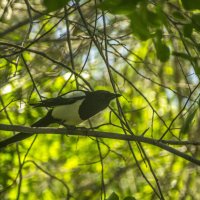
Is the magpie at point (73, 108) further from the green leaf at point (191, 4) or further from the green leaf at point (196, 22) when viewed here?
the green leaf at point (191, 4)

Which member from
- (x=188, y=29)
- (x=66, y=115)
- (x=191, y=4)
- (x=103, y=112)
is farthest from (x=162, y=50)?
(x=103, y=112)

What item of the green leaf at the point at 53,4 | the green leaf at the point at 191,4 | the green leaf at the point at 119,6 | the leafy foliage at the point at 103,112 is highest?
the leafy foliage at the point at 103,112

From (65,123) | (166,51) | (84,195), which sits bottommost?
(166,51)

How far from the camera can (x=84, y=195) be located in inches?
229

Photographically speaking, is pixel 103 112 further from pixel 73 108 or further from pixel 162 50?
pixel 162 50

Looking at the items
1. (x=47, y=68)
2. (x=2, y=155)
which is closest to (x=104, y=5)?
(x=47, y=68)

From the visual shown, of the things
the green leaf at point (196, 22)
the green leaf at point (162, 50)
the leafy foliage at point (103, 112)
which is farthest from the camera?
the leafy foliage at point (103, 112)

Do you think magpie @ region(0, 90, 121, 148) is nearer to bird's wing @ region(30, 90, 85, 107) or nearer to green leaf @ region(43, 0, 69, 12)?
bird's wing @ region(30, 90, 85, 107)

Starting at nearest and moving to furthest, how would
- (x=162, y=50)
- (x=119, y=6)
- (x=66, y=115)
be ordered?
(x=119, y=6) < (x=162, y=50) < (x=66, y=115)

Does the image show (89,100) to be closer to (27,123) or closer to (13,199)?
(27,123)

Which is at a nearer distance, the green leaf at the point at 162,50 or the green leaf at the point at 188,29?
the green leaf at the point at 188,29

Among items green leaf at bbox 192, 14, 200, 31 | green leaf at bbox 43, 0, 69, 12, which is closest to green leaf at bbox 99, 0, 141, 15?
green leaf at bbox 43, 0, 69, 12

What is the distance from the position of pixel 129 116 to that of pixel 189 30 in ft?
13.2

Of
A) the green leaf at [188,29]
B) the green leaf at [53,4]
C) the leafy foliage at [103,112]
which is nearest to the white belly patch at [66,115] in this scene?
the leafy foliage at [103,112]
